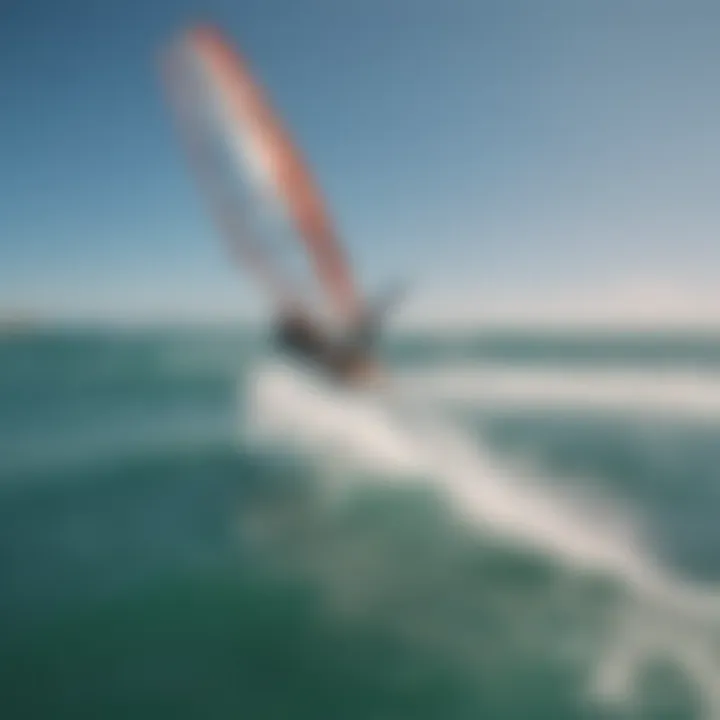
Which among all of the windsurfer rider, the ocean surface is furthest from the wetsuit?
the ocean surface

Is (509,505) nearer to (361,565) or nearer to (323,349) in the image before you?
(361,565)

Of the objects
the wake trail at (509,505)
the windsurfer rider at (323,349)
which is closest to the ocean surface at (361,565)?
the wake trail at (509,505)

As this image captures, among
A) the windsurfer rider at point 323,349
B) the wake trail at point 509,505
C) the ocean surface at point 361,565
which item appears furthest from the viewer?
the windsurfer rider at point 323,349

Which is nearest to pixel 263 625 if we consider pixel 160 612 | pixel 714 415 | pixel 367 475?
pixel 160 612

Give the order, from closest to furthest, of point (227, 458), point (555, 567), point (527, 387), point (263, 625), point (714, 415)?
1. point (263, 625)
2. point (555, 567)
3. point (227, 458)
4. point (714, 415)
5. point (527, 387)

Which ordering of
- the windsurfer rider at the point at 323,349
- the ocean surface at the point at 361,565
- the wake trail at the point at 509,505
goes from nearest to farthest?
1. the ocean surface at the point at 361,565
2. the wake trail at the point at 509,505
3. the windsurfer rider at the point at 323,349

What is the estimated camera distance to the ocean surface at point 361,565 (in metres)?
5.73

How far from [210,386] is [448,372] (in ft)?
27.9

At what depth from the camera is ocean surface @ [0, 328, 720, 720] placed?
573 cm

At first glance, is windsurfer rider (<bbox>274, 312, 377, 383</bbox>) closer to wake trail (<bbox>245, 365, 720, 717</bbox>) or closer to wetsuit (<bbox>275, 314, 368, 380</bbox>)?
wetsuit (<bbox>275, 314, 368, 380</bbox>)

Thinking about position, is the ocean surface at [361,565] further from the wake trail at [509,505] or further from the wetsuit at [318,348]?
the wetsuit at [318,348]

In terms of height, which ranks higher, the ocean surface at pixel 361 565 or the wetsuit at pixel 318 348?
the wetsuit at pixel 318 348

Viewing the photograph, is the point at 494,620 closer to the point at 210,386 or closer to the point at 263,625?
the point at 263,625

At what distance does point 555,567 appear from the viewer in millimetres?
7500
